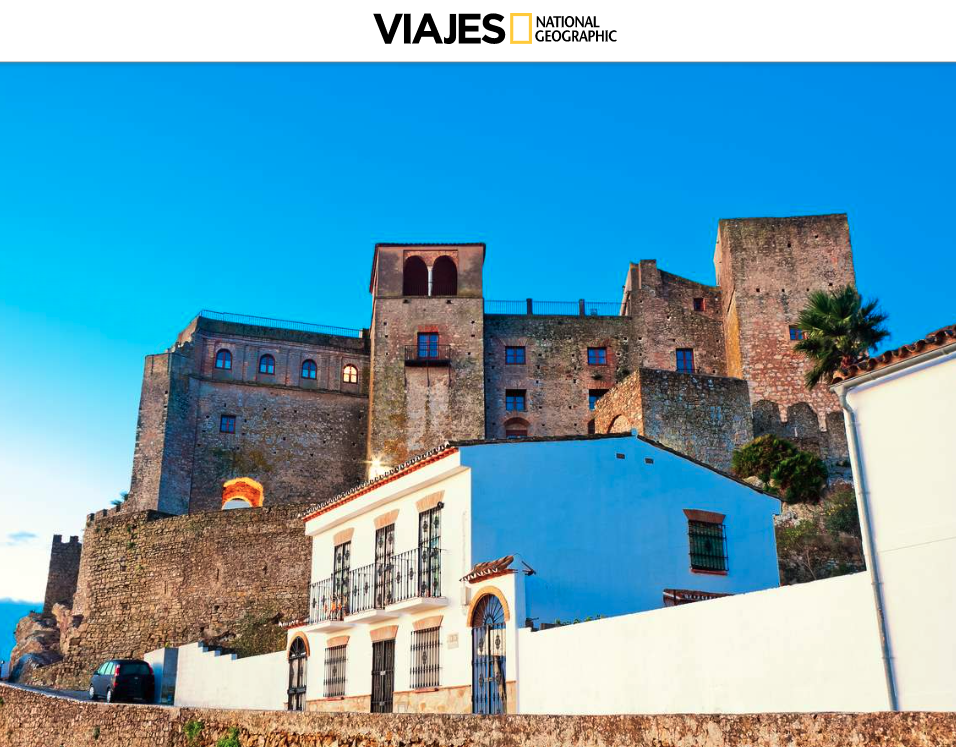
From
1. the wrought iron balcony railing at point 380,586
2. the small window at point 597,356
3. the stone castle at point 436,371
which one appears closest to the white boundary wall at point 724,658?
the wrought iron balcony railing at point 380,586

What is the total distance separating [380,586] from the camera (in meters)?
18.8

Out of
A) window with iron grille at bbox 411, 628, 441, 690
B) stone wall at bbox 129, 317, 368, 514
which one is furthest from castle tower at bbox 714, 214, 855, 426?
window with iron grille at bbox 411, 628, 441, 690

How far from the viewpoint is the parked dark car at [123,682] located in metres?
22.6

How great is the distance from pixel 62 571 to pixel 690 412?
26926 mm

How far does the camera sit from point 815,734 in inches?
239

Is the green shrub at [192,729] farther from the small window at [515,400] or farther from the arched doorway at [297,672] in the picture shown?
the small window at [515,400]

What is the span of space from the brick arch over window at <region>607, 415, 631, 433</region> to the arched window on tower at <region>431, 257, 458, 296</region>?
11.5 meters

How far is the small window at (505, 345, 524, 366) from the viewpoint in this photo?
42.6 metres

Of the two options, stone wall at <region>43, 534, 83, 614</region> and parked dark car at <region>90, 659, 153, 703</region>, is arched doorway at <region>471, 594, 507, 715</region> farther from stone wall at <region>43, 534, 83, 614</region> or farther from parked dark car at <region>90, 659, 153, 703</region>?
stone wall at <region>43, 534, 83, 614</region>

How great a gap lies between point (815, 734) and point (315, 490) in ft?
121

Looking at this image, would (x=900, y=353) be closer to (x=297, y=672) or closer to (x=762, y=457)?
(x=297, y=672)

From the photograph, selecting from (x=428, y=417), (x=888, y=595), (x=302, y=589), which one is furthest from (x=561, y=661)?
(x=428, y=417)

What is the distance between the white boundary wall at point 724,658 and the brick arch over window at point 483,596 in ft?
2.23

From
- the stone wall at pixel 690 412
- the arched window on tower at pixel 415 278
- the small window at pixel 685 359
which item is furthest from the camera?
the arched window on tower at pixel 415 278
